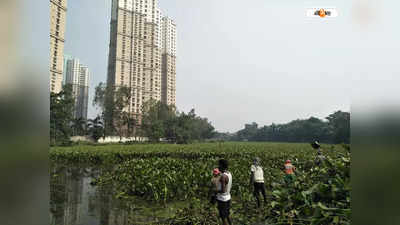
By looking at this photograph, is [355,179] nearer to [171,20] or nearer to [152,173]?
[171,20]

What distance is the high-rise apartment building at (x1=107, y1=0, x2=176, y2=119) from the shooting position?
5.22 meters

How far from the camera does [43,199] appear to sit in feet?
4.43

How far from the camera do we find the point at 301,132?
14.8 feet

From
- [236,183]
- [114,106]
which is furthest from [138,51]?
[236,183]

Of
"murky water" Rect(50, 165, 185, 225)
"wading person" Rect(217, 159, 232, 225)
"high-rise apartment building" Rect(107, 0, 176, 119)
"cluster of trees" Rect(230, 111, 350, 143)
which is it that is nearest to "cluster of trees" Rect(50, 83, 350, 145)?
"cluster of trees" Rect(230, 111, 350, 143)

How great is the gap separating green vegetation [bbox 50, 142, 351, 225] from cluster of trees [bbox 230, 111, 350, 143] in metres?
0.22

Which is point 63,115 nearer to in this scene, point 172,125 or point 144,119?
point 144,119

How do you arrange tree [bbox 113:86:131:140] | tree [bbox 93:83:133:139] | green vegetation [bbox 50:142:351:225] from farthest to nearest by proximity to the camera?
tree [bbox 113:86:131:140]
tree [bbox 93:83:133:139]
green vegetation [bbox 50:142:351:225]

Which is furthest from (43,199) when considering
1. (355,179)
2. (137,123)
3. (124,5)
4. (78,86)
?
(137,123)

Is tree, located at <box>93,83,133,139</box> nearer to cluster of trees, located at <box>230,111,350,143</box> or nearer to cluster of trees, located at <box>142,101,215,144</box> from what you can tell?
cluster of trees, located at <box>142,101,215,144</box>

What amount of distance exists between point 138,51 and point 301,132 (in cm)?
468

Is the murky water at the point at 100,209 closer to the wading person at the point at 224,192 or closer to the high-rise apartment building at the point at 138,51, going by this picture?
the wading person at the point at 224,192

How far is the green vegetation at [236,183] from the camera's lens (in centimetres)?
199

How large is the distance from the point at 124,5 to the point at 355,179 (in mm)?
5402
